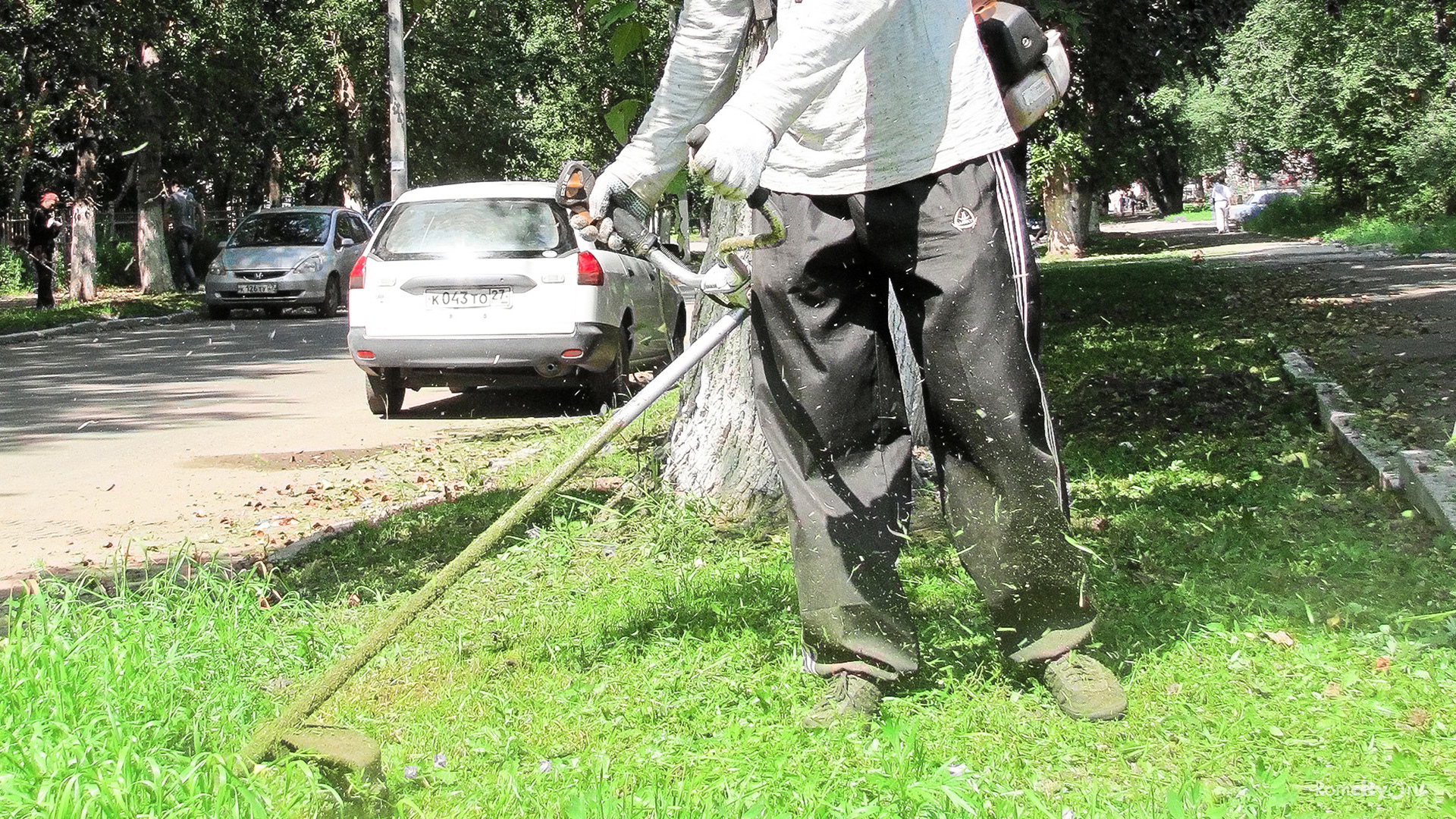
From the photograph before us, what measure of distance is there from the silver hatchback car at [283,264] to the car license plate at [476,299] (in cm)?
1257

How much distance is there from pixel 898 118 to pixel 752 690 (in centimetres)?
142

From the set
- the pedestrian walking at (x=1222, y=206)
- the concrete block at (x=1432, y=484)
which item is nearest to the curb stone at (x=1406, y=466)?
the concrete block at (x=1432, y=484)

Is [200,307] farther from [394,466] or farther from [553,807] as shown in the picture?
[553,807]

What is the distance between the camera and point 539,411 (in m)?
11.1

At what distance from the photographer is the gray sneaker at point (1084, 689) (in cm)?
328

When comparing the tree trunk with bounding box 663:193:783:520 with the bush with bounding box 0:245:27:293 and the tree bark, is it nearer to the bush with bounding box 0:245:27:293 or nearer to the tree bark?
the tree bark

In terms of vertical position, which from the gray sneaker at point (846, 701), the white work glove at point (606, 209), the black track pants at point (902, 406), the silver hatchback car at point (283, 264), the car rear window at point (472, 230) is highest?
the white work glove at point (606, 209)

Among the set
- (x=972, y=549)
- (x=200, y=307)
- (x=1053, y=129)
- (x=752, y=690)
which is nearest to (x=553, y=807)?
(x=752, y=690)

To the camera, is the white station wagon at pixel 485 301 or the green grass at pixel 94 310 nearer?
the white station wagon at pixel 485 301

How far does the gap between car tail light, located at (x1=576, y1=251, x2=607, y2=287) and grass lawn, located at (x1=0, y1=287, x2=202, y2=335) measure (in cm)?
1078

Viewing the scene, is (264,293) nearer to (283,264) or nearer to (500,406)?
(283,264)

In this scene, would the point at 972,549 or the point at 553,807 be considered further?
the point at 972,549

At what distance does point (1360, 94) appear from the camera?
31.6 meters

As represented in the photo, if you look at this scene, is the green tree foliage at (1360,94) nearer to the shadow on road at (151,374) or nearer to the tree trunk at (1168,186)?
the shadow on road at (151,374)
